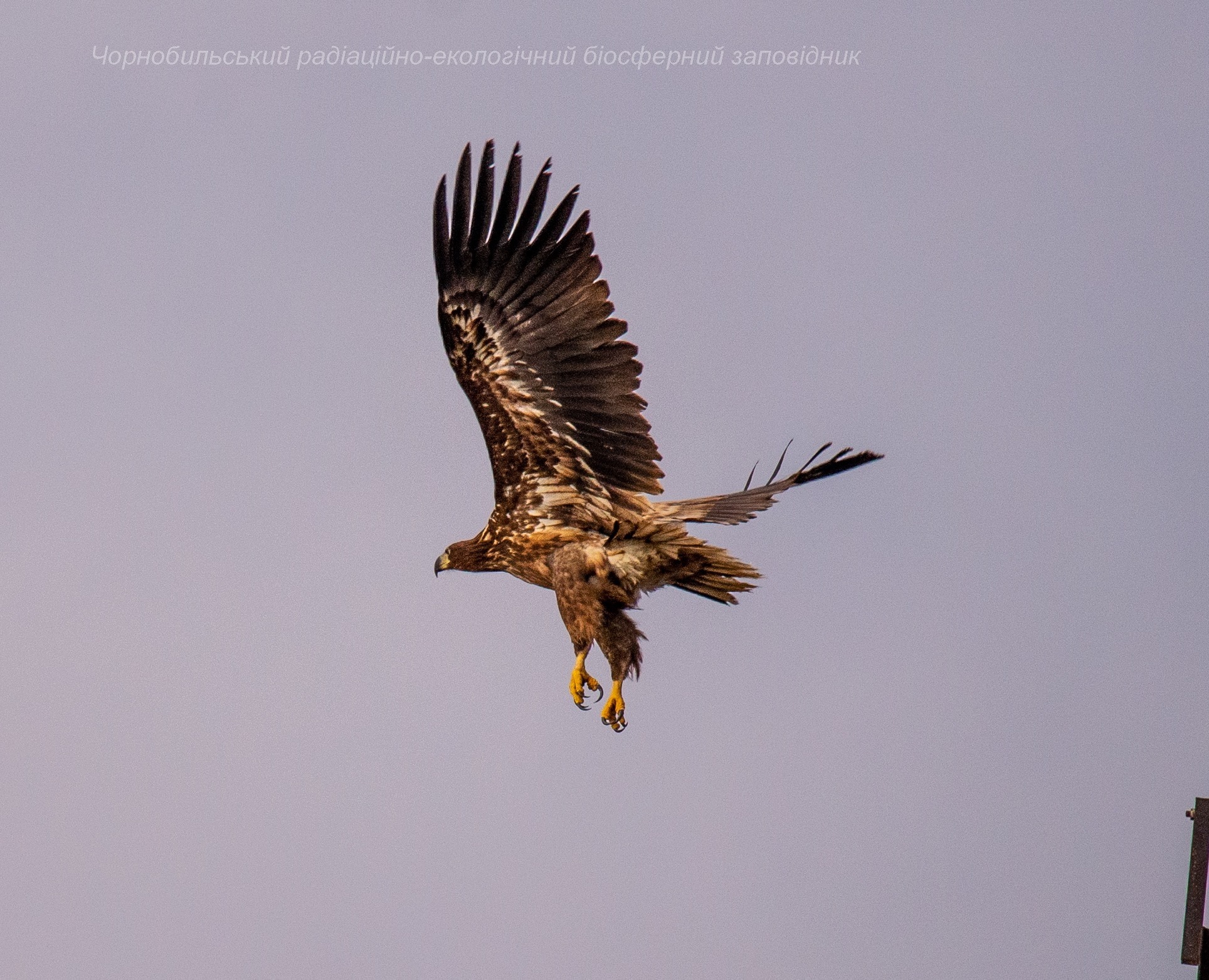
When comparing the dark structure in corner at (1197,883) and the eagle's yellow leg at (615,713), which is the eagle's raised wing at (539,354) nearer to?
the eagle's yellow leg at (615,713)

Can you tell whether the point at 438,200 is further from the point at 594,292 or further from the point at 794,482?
the point at 794,482

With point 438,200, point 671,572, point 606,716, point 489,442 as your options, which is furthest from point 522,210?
point 606,716

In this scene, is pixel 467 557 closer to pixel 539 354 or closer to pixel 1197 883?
pixel 539 354

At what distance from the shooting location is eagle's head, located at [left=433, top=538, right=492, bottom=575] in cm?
1012

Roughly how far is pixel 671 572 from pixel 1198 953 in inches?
129

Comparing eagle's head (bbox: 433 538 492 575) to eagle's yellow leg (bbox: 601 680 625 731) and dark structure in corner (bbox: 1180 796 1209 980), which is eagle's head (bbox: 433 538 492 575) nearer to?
eagle's yellow leg (bbox: 601 680 625 731)

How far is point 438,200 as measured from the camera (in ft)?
32.8

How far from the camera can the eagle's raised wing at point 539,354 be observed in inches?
384

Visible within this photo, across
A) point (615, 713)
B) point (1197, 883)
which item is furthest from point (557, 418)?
point (1197, 883)

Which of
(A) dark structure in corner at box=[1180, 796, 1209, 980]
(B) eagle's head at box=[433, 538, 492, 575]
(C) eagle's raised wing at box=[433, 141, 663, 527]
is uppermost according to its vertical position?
(C) eagle's raised wing at box=[433, 141, 663, 527]

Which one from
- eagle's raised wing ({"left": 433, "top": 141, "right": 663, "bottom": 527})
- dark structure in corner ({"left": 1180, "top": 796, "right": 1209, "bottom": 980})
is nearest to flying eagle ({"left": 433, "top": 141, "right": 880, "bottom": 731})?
eagle's raised wing ({"left": 433, "top": 141, "right": 663, "bottom": 527})

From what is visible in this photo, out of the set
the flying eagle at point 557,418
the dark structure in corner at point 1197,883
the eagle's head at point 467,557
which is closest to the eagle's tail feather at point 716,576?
the flying eagle at point 557,418

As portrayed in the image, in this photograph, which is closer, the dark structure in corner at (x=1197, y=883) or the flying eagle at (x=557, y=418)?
the dark structure in corner at (x=1197, y=883)

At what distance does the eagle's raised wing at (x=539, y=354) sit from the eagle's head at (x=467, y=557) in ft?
0.93
